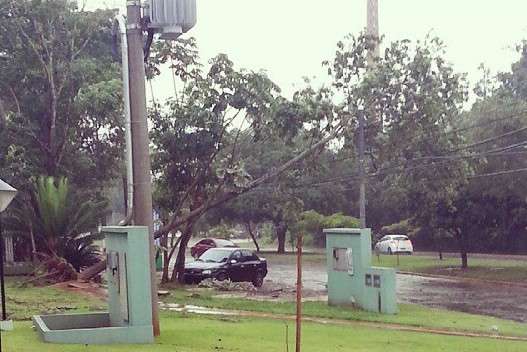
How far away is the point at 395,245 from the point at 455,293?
81.5 ft

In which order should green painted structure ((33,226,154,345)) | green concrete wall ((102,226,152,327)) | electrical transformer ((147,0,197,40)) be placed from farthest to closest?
electrical transformer ((147,0,197,40)) → green concrete wall ((102,226,152,327)) → green painted structure ((33,226,154,345))

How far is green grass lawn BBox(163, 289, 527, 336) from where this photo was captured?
708 inches

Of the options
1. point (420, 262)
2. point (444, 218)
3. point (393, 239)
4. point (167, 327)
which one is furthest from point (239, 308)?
point (393, 239)

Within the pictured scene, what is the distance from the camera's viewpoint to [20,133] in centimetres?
3045

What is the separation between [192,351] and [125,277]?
70.8 inches

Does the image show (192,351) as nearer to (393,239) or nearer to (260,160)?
(260,160)

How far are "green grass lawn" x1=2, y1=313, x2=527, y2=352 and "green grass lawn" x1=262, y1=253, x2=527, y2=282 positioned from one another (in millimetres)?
19300

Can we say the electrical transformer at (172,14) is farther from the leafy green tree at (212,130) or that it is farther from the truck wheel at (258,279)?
the truck wheel at (258,279)

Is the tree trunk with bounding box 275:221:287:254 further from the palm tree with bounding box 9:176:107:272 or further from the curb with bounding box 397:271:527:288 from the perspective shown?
the palm tree with bounding box 9:176:107:272

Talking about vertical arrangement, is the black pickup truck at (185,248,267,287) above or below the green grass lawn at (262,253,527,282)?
above

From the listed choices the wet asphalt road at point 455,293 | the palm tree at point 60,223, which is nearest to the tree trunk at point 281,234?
the wet asphalt road at point 455,293

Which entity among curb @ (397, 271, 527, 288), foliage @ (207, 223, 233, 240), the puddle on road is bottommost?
curb @ (397, 271, 527, 288)

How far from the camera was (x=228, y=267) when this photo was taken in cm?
2975

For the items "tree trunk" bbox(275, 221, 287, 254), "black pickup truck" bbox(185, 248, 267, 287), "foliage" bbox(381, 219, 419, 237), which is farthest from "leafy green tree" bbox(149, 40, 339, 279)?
"tree trunk" bbox(275, 221, 287, 254)
